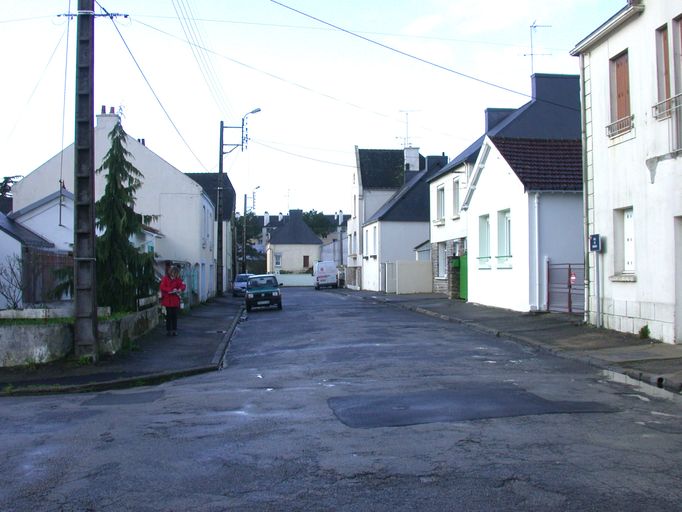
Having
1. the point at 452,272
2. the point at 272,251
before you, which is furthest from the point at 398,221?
the point at 272,251

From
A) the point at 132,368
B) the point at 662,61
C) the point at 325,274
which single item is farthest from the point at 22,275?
the point at 325,274

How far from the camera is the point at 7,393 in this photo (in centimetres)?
1083

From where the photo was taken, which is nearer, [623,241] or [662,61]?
[662,61]

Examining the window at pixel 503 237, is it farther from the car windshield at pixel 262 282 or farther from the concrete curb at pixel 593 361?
the car windshield at pixel 262 282

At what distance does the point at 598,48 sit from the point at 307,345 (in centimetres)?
979

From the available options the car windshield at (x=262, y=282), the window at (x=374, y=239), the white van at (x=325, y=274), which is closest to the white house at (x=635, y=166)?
the car windshield at (x=262, y=282)

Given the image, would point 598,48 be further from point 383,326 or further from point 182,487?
point 182,487

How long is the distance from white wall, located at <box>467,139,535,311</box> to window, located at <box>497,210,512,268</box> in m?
0.16

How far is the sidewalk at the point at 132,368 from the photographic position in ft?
37.3

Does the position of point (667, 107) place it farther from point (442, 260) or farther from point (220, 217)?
point (220, 217)

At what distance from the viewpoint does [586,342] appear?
1448cm

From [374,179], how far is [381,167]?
1.33m

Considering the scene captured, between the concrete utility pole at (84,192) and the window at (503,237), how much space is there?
571 inches

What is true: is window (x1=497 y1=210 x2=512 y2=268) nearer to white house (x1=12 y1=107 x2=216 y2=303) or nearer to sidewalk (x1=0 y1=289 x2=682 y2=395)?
sidewalk (x1=0 y1=289 x2=682 y2=395)
